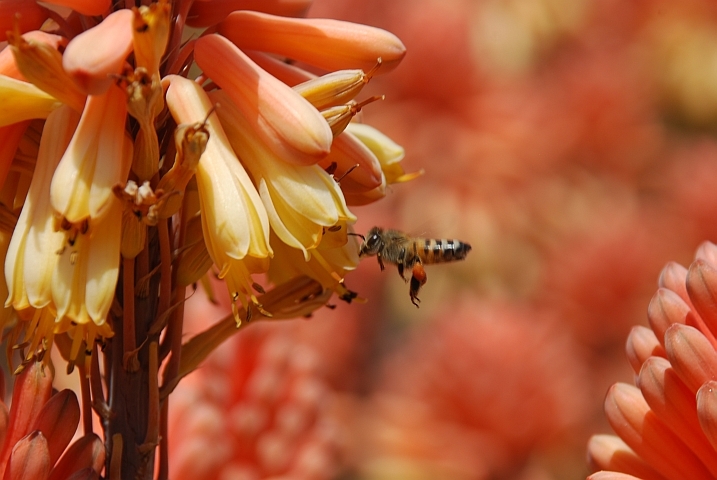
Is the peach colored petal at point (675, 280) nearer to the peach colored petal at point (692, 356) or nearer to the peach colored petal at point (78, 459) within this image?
the peach colored petal at point (692, 356)

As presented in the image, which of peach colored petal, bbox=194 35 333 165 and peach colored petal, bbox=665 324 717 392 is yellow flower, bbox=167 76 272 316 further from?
peach colored petal, bbox=665 324 717 392

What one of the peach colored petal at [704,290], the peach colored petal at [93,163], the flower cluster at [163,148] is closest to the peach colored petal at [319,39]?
the flower cluster at [163,148]

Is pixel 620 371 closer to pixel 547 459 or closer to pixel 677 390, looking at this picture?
pixel 547 459

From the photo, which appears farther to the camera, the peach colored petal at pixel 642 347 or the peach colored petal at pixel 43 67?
the peach colored petal at pixel 642 347

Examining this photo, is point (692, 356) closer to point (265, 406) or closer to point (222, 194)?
point (222, 194)

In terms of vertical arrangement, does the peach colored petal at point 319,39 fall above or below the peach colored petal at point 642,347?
above

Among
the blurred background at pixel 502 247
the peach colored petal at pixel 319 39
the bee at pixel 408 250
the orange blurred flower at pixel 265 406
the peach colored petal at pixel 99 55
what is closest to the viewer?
the peach colored petal at pixel 99 55

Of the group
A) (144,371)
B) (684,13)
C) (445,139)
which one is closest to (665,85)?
(684,13)
